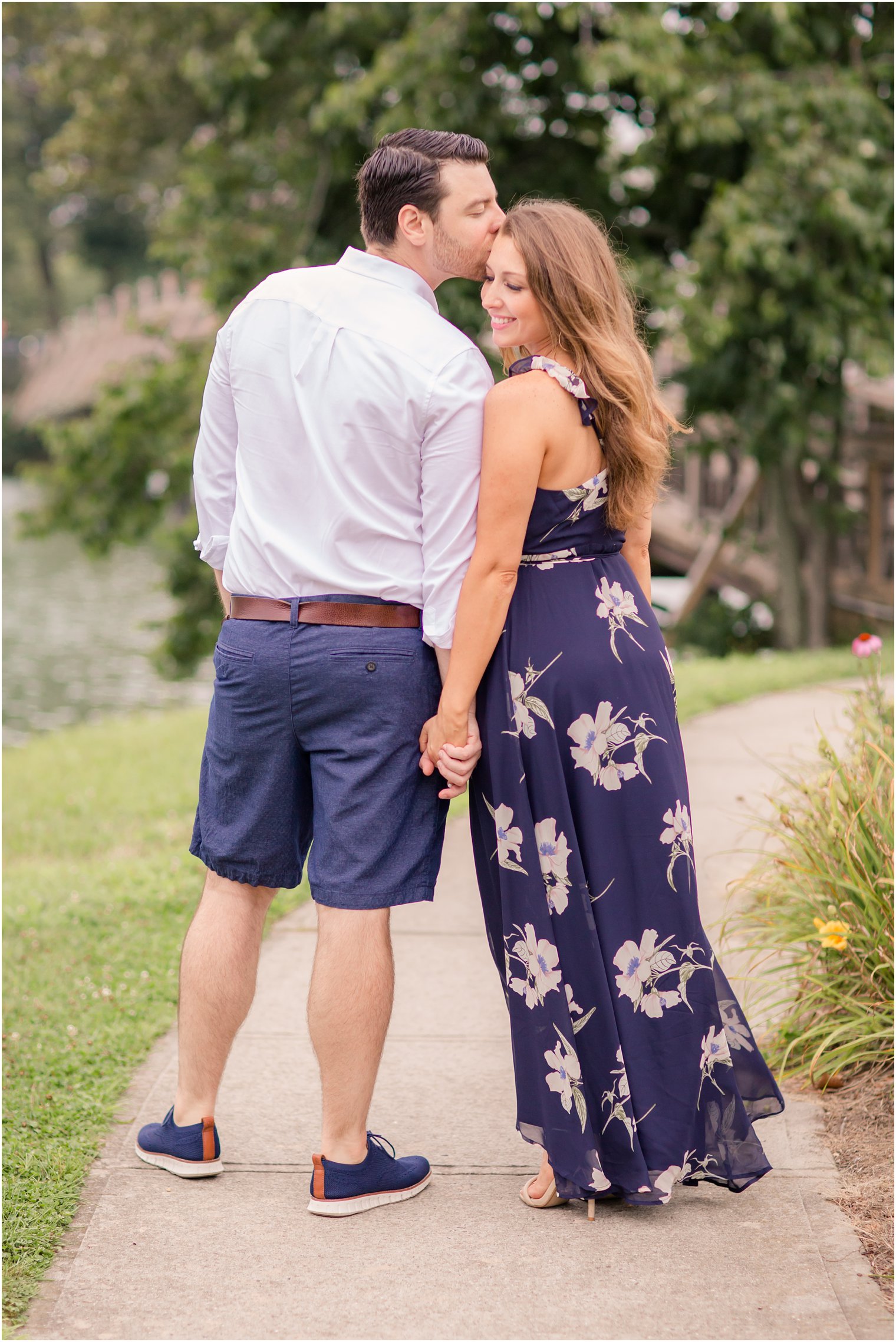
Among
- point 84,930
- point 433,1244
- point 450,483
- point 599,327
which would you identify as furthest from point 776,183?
point 433,1244

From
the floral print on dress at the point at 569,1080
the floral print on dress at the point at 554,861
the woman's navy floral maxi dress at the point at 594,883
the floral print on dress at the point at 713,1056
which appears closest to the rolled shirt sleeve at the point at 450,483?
the woman's navy floral maxi dress at the point at 594,883

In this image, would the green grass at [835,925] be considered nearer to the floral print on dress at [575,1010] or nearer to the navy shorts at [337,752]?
the floral print on dress at [575,1010]

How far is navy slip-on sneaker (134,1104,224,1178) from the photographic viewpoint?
9.77 feet

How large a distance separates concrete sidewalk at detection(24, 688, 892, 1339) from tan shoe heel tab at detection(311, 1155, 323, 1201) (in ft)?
0.17

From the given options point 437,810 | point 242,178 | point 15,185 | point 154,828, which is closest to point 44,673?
point 242,178

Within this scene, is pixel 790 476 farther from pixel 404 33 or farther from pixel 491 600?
pixel 491 600

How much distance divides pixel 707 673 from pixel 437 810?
6.85 m

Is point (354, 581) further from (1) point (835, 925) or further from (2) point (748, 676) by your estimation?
(2) point (748, 676)

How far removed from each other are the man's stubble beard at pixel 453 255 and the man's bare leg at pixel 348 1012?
1.33 meters

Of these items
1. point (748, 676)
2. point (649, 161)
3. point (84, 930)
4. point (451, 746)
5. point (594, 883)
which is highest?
point (649, 161)

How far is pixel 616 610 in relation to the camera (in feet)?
9.23

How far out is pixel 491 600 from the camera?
268cm

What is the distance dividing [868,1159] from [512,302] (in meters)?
2.00

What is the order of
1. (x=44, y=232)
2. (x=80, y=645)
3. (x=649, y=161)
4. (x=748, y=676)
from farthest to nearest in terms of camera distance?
(x=44, y=232) → (x=80, y=645) → (x=649, y=161) → (x=748, y=676)
